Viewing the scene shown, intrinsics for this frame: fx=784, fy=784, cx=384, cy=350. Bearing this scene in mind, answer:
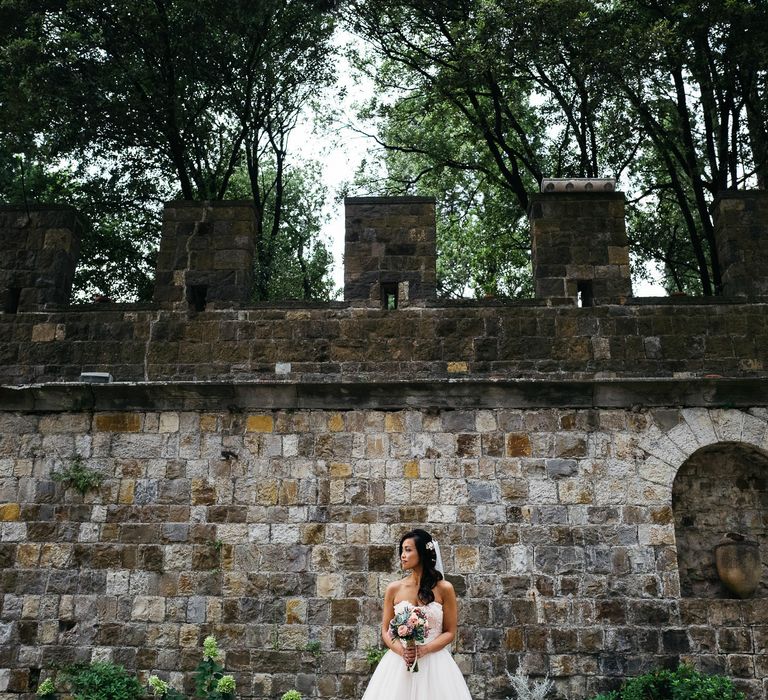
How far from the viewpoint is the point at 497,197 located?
15625 millimetres

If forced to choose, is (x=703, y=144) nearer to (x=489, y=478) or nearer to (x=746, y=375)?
(x=746, y=375)

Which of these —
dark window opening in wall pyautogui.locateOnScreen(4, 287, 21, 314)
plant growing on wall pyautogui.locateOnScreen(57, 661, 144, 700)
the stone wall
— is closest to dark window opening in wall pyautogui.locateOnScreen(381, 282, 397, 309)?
the stone wall

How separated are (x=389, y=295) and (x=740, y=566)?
4.18m

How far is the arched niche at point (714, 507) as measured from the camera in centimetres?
739

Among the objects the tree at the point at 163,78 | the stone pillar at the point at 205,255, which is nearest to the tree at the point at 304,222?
the tree at the point at 163,78

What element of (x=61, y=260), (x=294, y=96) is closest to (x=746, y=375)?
(x=61, y=260)

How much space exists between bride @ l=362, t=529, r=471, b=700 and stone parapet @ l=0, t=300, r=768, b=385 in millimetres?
2448

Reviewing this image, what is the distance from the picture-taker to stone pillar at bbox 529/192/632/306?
26.2ft

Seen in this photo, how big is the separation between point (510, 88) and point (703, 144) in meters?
3.51

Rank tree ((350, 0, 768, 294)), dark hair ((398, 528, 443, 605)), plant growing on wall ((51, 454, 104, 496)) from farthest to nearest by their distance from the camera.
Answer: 1. tree ((350, 0, 768, 294))
2. plant growing on wall ((51, 454, 104, 496))
3. dark hair ((398, 528, 443, 605))

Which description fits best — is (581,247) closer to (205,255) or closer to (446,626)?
(205,255)

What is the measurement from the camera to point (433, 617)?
5457 mm

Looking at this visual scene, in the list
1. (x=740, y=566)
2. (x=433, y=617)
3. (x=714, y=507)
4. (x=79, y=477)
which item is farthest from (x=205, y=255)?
(x=740, y=566)

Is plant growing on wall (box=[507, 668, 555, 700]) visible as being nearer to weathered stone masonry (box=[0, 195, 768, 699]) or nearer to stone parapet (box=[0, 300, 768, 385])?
weathered stone masonry (box=[0, 195, 768, 699])
